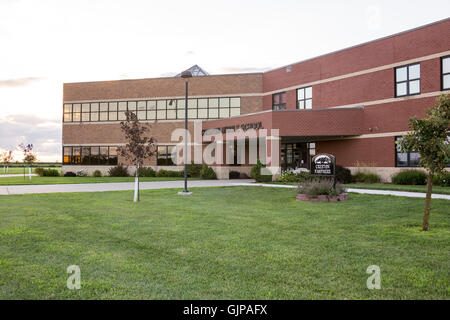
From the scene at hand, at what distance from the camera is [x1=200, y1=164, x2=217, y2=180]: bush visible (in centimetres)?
3246

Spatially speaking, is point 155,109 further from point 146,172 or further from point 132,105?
point 146,172

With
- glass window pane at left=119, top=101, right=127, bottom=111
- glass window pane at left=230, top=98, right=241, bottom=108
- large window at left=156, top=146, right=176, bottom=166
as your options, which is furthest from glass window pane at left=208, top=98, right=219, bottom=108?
glass window pane at left=119, top=101, right=127, bottom=111

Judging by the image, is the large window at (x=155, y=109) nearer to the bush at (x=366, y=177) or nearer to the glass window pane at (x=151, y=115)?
the glass window pane at (x=151, y=115)

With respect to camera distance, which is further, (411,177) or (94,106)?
(94,106)

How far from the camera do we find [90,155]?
134ft

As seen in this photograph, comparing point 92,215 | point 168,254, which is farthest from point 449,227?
point 92,215

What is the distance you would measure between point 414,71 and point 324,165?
12.2m

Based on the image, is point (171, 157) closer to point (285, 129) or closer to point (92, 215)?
point (285, 129)

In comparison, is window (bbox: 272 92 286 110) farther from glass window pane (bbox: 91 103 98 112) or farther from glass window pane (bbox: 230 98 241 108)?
glass window pane (bbox: 91 103 98 112)

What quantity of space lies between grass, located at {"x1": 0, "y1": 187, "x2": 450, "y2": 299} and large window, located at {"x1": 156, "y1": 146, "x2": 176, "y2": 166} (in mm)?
26600

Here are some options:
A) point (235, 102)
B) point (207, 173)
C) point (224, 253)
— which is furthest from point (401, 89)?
point (224, 253)

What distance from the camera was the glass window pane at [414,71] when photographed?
22.8 m

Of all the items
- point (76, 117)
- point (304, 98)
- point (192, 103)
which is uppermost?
point (192, 103)

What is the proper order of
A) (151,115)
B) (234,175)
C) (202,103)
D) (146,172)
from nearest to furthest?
(234,175)
(202,103)
(146,172)
(151,115)
